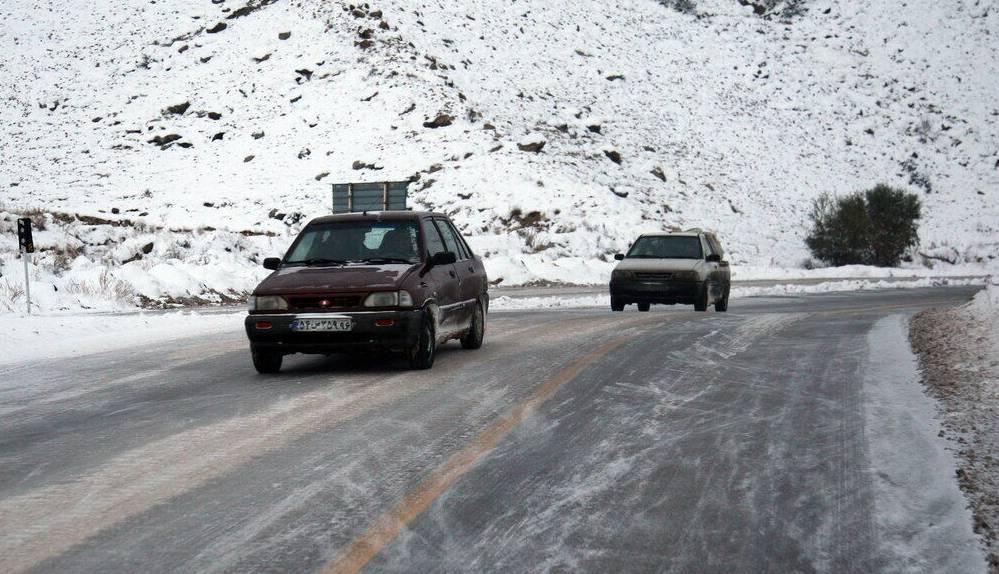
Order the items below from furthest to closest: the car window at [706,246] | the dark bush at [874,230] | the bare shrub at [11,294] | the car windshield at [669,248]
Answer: the dark bush at [874,230] → the car window at [706,246] → the car windshield at [669,248] → the bare shrub at [11,294]

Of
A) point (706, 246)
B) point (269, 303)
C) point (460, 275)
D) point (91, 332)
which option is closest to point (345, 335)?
point (269, 303)

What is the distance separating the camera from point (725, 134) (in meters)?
62.1

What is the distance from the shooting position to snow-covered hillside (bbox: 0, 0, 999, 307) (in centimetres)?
4894

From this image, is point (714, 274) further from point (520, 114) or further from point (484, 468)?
point (520, 114)

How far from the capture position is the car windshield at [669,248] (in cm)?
2072

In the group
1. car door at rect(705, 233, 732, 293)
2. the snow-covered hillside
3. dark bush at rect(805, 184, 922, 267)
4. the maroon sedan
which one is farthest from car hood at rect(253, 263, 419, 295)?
dark bush at rect(805, 184, 922, 267)

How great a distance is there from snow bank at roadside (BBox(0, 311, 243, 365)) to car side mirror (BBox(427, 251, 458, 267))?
5.10 m

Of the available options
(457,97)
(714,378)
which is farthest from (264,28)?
(714,378)

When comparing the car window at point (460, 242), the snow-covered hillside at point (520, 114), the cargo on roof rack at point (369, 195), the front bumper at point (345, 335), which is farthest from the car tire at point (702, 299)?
the cargo on roof rack at point (369, 195)

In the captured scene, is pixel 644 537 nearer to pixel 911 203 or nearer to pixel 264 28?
pixel 911 203

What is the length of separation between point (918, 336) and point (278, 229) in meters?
35.6

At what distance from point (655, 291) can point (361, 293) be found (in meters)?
10.6

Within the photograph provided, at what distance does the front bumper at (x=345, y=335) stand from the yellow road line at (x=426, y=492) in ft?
5.41

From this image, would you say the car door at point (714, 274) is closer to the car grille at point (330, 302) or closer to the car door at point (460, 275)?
the car door at point (460, 275)
